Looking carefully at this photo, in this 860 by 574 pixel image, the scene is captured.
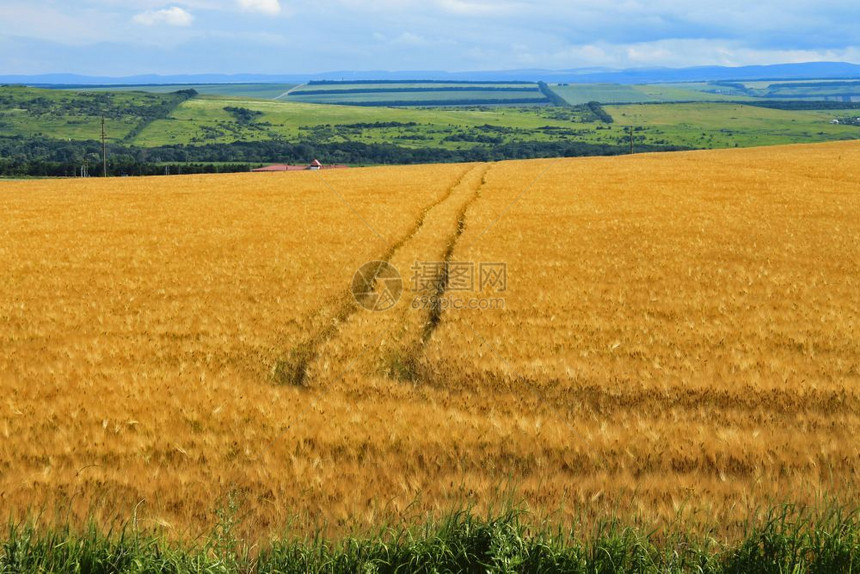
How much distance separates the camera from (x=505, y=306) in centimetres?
1162

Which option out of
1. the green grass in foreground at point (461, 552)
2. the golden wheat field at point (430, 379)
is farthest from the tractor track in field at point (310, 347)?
the green grass in foreground at point (461, 552)

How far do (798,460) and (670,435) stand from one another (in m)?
1.05

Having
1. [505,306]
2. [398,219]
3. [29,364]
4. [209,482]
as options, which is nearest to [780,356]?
[505,306]

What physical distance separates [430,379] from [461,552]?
4.22 m

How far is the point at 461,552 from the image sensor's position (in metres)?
4.12

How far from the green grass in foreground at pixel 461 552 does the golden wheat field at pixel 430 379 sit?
40 cm

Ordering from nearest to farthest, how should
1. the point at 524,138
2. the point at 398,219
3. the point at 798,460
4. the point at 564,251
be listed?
the point at 798,460 < the point at 564,251 < the point at 398,219 < the point at 524,138

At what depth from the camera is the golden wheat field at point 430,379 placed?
206 inches

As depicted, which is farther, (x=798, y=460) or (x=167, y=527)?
(x=798, y=460)

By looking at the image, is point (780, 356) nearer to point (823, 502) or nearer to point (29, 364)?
point (823, 502)

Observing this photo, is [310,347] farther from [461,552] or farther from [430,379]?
[461,552]

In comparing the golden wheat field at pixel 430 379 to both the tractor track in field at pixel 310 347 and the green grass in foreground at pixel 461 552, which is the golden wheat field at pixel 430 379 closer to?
the tractor track in field at pixel 310 347

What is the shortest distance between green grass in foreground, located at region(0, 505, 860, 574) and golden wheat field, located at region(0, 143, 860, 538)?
1.31 feet

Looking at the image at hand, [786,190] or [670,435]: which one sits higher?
[786,190]
